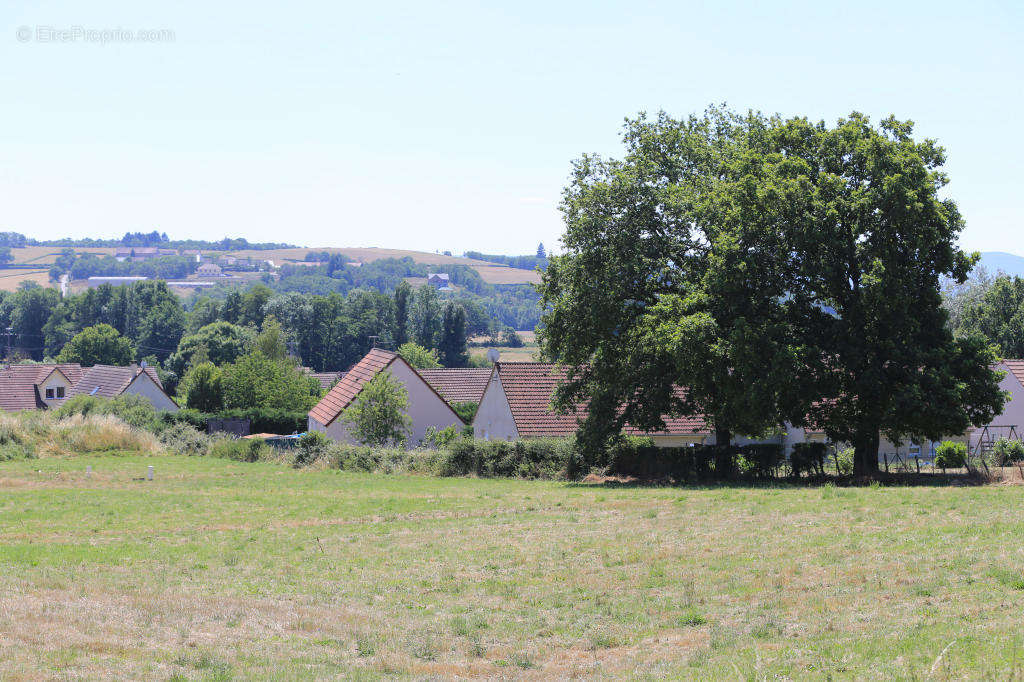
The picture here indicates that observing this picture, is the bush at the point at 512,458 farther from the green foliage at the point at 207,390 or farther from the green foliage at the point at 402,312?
the green foliage at the point at 402,312

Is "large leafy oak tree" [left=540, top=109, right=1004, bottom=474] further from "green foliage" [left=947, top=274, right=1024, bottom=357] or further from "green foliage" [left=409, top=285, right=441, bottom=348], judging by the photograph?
"green foliage" [left=409, top=285, right=441, bottom=348]

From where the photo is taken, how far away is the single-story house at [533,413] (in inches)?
1577

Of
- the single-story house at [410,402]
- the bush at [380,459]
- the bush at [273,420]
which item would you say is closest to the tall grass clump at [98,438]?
the single-story house at [410,402]

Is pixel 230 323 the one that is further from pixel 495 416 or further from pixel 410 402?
pixel 495 416

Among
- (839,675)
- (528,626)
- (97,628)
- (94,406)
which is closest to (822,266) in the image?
(528,626)

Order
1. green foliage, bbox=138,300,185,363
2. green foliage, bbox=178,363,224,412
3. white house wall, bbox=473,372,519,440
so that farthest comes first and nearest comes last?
green foliage, bbox=138,300,185,363 < green foliage, bbox=178,363,224,412 < white house wall, bbox=473,372,519,440

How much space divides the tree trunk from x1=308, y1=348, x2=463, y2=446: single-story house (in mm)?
24147

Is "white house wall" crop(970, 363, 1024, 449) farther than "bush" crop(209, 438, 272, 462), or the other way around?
"white house wall" crop(970, 363, 1024, 449)

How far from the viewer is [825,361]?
2934 centimetres

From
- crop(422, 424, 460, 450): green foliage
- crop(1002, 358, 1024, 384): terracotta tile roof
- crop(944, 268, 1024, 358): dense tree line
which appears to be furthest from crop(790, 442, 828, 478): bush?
crop(944, 268, 1024, 358): dense tree line

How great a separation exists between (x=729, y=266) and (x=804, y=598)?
18.0m

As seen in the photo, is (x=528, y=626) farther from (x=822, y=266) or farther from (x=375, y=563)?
(x=822, y=266)

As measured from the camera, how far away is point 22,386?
81.5 m

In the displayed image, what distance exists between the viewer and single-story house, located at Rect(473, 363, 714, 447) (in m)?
40.1
